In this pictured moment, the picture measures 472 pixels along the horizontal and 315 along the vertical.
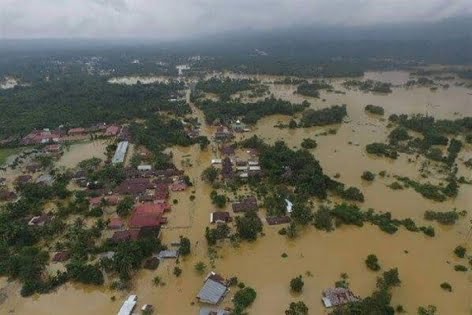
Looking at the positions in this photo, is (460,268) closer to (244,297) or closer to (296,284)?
(296,284)

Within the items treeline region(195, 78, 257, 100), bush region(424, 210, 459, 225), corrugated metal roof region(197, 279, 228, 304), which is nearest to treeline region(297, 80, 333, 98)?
treeline region(195, 78, 257, 100)

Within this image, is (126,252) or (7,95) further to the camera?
(7,95)

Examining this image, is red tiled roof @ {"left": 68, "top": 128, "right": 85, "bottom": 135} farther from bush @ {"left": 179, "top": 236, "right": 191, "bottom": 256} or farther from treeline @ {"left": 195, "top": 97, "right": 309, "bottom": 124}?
bush @ {"left": 179, "top": 236, "right": 191, "bottom": 256}

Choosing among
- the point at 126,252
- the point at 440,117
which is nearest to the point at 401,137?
the point at 440,117

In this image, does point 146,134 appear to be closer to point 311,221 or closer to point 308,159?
point 308,159

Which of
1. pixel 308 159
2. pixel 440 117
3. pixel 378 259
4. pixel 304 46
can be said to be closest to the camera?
pixel 378 259
